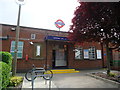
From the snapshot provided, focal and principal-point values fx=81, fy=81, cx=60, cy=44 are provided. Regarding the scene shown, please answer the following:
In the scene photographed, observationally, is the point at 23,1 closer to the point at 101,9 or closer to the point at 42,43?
the point at 101,9

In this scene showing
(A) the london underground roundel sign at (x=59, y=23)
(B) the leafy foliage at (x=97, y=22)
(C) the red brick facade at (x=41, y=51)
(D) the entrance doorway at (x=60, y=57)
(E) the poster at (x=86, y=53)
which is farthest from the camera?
(A) the london underground roundel sign at (x=59, y=23)

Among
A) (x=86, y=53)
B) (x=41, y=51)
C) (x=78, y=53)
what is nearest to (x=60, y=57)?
(x=78, y=53)

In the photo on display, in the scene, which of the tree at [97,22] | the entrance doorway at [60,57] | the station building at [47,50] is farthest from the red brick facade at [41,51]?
the tree at [97,22]

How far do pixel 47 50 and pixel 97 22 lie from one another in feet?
18.7

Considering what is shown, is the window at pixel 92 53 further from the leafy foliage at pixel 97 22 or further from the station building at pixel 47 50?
the leafy foliage at pixel 97 22

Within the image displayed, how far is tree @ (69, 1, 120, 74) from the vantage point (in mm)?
4108

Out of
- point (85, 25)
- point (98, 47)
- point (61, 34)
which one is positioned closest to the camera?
point (85, 25)

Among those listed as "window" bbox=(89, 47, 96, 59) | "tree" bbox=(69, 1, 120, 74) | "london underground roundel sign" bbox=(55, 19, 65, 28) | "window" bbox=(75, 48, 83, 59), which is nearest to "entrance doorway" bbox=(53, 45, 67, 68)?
"window" bbox=(75, 48, 83, 59)

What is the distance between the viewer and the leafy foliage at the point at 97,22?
4.11m

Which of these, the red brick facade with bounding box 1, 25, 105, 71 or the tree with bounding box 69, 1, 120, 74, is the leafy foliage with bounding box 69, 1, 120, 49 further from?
the red brick facade with bounding box 1, 25, 105, 71

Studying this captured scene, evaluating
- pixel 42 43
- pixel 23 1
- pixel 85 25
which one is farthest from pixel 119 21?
pixel 42 43

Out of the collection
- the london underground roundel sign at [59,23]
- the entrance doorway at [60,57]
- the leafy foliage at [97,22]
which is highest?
the london underground roundel sign at [59,23]

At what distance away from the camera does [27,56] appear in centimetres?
805

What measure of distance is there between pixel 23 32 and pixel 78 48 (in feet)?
21.7
